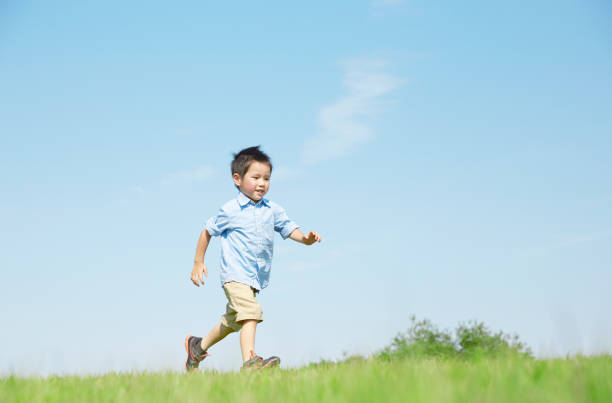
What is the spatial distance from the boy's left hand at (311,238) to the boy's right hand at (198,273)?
4.23ft

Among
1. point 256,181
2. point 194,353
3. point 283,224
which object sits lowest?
point 194,353

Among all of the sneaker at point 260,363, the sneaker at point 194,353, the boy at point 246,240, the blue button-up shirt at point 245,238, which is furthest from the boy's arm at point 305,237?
the sneaker at point 194,353

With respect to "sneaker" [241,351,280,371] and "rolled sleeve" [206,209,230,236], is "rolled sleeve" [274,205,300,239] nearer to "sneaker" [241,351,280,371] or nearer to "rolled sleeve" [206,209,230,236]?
"rolled sleeve" [206,209,230,236]

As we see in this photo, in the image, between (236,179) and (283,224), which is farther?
(283,224)

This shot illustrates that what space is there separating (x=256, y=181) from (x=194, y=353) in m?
2.38

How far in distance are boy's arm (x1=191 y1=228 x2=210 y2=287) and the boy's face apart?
0.76 meters

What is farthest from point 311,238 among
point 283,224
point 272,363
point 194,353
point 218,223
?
point 194,353

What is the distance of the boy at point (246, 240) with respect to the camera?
6.92 meters

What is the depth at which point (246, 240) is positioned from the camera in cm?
713

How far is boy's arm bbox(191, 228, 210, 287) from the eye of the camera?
7.37 meters

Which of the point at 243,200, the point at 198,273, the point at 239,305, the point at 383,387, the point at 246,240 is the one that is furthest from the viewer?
the point at 198,273

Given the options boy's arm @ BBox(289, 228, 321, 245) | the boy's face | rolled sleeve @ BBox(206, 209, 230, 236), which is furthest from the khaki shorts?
the boy's face

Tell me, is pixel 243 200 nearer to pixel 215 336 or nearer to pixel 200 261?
pixel 200 261

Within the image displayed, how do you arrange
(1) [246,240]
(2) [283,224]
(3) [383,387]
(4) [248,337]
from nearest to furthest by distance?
(3) [383,387]
(4) [248,337]
(1) [246,240]
(2) [283,224]
